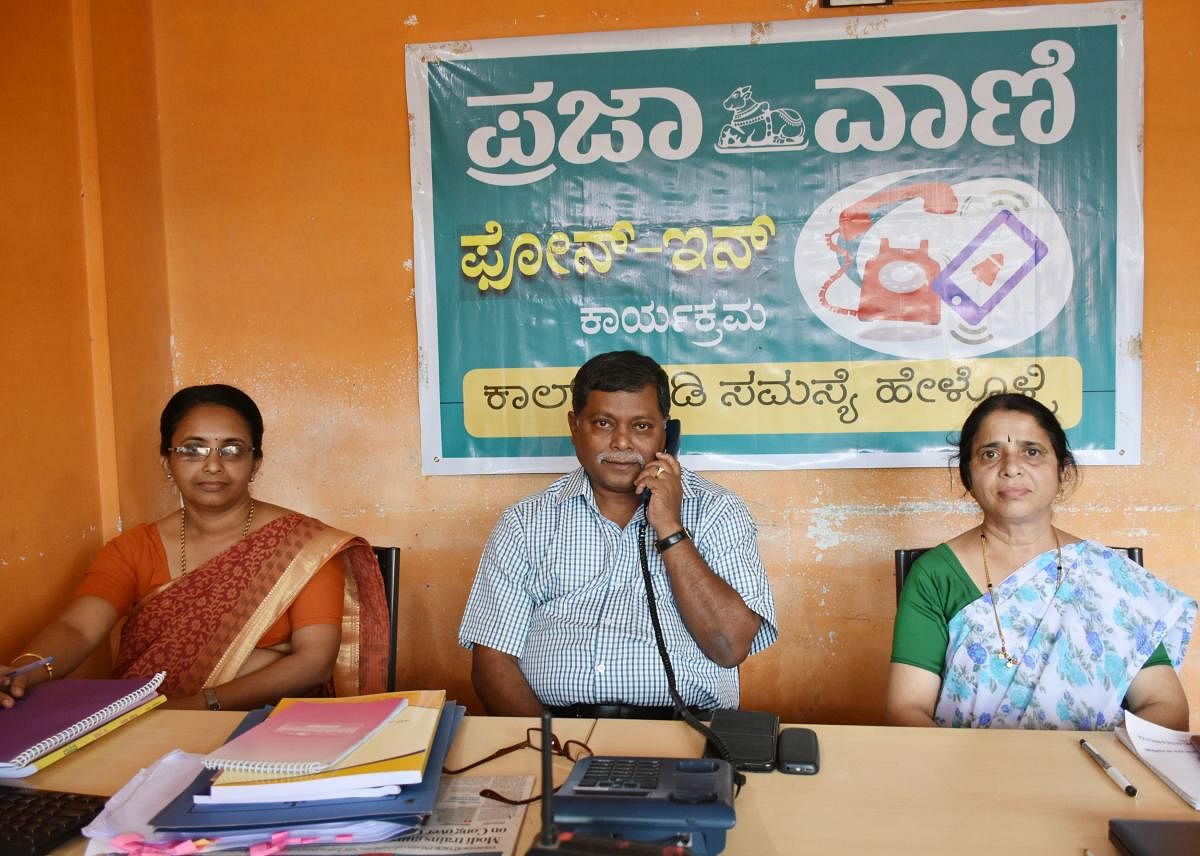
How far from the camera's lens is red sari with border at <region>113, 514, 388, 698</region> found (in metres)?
2.25

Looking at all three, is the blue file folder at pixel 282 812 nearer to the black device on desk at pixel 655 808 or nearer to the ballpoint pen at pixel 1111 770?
the black device on desk at pixel 655 808

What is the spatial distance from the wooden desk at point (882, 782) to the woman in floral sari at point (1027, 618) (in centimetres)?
38

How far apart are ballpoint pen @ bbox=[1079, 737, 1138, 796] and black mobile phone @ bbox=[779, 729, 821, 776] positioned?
1.40ft

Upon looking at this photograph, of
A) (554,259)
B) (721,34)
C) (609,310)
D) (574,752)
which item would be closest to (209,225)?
(554,259)

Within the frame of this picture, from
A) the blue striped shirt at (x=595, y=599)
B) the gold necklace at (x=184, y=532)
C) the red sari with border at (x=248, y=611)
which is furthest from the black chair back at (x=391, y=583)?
the gold necklace at (x=184, y=532)

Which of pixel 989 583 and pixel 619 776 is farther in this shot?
pixel 989 583

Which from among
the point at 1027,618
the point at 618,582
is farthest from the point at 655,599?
the point at 1027,618

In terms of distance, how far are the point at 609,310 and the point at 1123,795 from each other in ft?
6.70

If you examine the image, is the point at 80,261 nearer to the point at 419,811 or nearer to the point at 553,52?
the point at 553,52

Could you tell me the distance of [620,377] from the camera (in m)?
2.24

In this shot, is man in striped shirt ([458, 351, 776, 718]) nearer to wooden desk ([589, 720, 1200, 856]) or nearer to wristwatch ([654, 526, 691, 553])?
wristwatch ([654, 526, 691, 553])

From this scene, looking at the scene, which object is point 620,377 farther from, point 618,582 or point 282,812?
point 282,812

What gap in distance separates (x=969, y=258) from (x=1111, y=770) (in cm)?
184

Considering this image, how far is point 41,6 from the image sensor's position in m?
2.56
